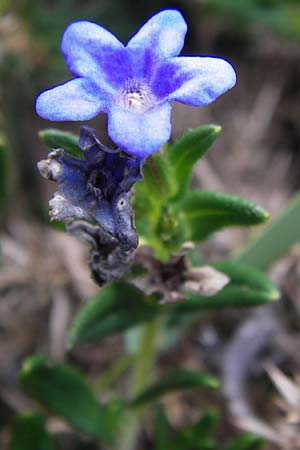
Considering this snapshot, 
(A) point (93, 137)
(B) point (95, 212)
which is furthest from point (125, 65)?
(B) point (95, 212)

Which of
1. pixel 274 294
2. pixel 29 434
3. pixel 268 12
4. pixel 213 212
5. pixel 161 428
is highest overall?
pixel 268 12

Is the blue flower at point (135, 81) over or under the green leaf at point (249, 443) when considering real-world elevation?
over

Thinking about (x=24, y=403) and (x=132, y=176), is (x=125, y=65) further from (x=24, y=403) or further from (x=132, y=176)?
(x=24, y=403)

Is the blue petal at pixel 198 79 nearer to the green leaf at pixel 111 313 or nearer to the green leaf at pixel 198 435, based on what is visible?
the green leaf at pixel 111 313

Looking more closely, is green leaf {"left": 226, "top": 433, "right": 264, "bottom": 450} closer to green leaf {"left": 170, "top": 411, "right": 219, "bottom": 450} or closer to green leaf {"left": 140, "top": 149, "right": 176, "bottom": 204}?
green leaf {"left": 170, "top": 411, "right": 219, "bottom": 450}

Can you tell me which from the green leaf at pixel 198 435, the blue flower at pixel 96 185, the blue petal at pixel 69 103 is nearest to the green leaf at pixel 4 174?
the blue flower at pixel 96 185

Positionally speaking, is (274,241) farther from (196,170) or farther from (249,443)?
(196,170)

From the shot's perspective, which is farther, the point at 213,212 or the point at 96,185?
the point at 213,212

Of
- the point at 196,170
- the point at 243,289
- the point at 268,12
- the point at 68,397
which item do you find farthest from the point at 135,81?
the point at 268,12
